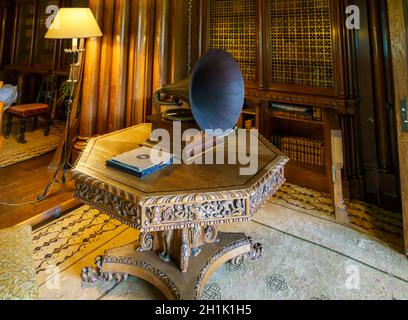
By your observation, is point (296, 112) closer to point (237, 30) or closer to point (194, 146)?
point (237, 30)

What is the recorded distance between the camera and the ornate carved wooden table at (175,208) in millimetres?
1150

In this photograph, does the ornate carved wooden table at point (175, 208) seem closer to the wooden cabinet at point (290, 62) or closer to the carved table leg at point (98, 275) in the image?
the carved table leg at point (98, 275)

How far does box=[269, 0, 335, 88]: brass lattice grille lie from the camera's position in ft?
8.40

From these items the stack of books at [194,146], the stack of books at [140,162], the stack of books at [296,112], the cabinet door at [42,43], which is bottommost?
the stack of books at [140,162]

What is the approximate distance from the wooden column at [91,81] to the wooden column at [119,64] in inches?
6.4

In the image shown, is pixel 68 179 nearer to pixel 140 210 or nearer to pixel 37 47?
pixel 140 210

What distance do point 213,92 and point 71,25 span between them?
162 cm

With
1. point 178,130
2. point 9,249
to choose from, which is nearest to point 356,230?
point 178,130

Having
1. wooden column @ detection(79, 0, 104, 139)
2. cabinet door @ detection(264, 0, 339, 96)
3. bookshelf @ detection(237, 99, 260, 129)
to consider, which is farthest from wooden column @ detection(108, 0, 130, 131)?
cabinet door @ detection(264, 0, 339, 96)

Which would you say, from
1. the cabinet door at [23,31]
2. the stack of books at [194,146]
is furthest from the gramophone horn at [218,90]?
the cabinet door at [23,31]

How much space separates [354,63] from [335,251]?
1.64m

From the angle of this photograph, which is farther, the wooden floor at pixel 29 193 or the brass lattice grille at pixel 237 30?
the brass lattice grille at pixel 237 30

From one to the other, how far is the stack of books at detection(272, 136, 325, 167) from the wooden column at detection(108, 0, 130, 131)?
5.46ft

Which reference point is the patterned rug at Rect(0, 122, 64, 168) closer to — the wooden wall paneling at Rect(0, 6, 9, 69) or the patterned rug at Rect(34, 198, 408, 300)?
the patterned rug at Rect(34, 198, 408, 300)
